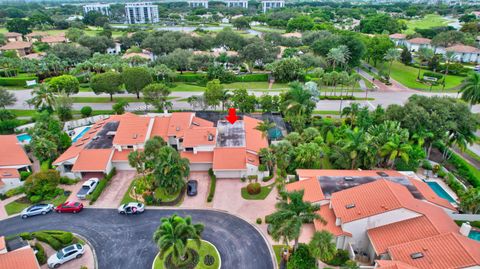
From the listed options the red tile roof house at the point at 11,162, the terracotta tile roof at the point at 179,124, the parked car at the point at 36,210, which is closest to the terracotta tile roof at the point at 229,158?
the terracotta tile roof at the point at 179,124

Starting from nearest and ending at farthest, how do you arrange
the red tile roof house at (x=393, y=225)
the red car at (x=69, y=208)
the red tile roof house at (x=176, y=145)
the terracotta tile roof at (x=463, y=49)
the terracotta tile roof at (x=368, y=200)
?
the red tile roof house at (x=393, y=225) < the terracotta tile roof at (x=368, y=200) < the red car at (x=69, y=208) < the red tile roof house at (x=176, y=145) < the terracotta tile roof at (x=463, y=49)

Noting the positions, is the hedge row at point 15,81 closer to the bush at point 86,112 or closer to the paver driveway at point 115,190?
the bush at point 86,112

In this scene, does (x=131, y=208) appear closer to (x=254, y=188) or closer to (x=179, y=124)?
(x=254, y=188)

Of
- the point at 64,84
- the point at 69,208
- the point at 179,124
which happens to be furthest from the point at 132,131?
the point at 64,84

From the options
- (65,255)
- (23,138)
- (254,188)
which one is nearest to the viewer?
(65,255)

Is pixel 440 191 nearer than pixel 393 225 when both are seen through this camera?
No

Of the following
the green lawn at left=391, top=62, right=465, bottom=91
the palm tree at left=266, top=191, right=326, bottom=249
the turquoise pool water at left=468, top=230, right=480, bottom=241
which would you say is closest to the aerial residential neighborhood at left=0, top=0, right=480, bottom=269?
the palm tree at left=266, top=191, right=326, bottom=249
